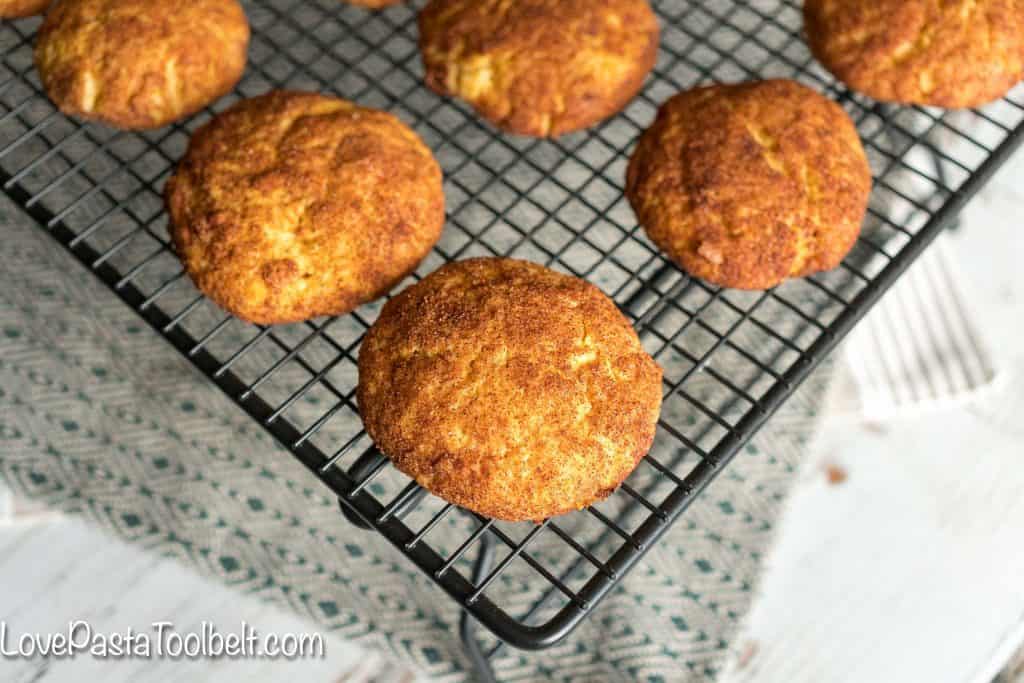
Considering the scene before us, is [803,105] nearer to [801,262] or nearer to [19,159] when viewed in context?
[801,262]

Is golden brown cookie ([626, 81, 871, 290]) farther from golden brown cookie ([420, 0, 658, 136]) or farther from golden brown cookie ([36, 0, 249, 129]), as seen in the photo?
golden brown cookie ([36, 0, 249, 129])

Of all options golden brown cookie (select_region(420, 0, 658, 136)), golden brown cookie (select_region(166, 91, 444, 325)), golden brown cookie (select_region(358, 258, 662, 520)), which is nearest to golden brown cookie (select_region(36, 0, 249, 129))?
golden brown cookie (select_region(166, 91, 444, 325))

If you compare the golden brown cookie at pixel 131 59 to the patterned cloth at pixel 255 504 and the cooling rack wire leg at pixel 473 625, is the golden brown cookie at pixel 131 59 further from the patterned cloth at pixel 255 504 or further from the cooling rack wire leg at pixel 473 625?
the cooling rack wire leg at pixel 473 625

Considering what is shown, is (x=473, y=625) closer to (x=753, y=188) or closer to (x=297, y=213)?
(x=297, y=213)

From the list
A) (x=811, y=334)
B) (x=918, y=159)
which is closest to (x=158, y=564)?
(x=811, y=334)

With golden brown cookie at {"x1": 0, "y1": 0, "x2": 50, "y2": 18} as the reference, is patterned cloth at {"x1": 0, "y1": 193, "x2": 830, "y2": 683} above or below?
below

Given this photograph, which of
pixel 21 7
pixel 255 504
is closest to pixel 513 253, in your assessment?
pixel 255 504
